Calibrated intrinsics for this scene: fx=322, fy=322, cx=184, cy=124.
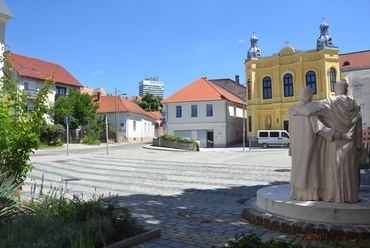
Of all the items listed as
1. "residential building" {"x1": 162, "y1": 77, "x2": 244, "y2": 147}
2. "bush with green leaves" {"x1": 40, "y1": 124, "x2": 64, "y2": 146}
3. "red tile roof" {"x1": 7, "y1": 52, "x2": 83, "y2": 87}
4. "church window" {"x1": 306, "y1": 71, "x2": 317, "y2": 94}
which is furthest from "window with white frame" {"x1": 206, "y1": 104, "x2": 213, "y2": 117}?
"red tile roof" {"x1": 7, "y1": 52, "x2": 83, "y2": 87}

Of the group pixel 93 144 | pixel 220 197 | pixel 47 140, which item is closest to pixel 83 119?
pixel 93 144

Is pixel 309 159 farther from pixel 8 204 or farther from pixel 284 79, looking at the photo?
pixel 284 79

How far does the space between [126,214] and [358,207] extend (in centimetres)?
367

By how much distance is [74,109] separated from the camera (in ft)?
141

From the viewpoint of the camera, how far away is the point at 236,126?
44.5m

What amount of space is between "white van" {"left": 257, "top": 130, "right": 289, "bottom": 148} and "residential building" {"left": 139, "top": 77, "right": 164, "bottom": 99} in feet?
419

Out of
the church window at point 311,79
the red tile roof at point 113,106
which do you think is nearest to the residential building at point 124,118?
the red tile roof at point 113,106

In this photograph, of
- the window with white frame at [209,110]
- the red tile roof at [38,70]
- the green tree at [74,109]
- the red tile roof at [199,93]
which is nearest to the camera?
the window with white frame at [209,110]

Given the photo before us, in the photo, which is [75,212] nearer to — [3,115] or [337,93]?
[3,115]

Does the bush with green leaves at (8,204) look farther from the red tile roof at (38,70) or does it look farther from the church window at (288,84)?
the red tile roof at (38,70)

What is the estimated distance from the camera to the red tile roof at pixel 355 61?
45.2m

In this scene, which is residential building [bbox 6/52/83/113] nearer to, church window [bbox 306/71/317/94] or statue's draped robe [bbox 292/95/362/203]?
church window [bbox 306/71/317/94]

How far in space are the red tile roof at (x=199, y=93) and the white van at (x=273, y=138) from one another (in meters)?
6.90

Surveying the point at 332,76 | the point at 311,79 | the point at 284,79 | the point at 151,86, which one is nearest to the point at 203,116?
the point at 284,79
